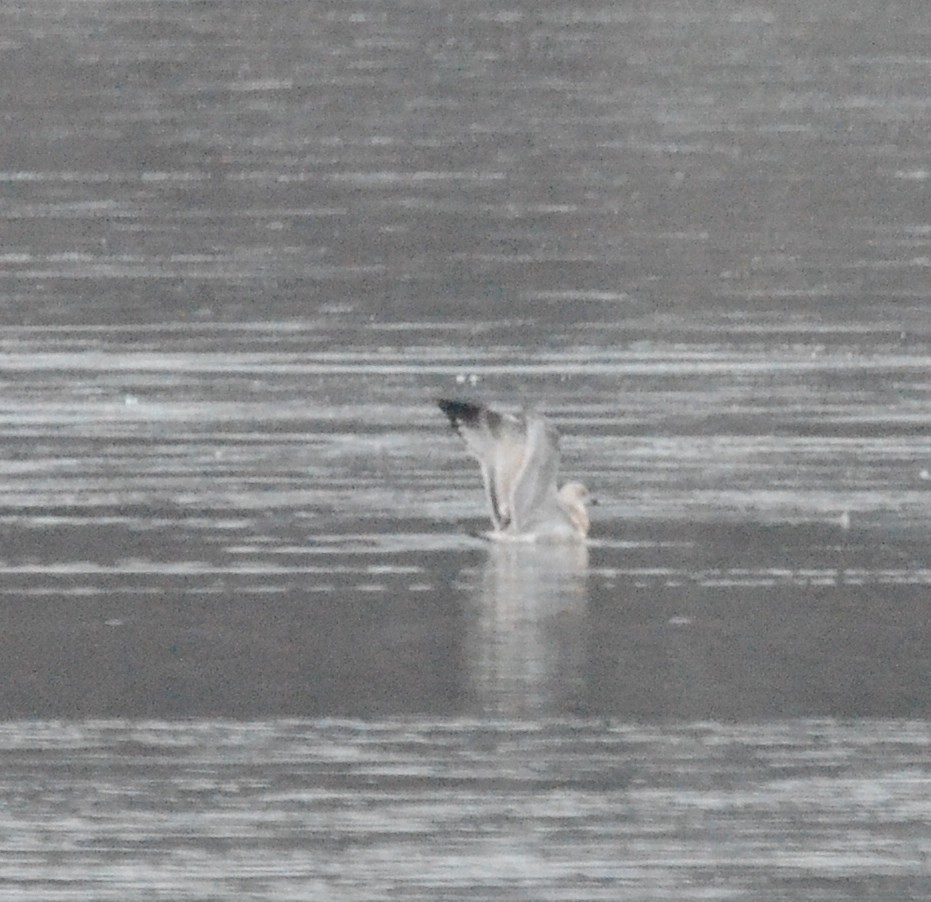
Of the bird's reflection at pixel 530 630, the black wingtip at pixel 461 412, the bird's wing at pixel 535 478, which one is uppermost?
the black wingtip at pixel 461 412

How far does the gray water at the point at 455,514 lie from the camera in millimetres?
9461

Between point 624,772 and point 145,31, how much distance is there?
30.9 metres

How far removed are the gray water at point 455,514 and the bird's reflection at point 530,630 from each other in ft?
0.08

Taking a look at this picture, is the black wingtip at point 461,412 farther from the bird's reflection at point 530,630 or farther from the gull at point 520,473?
the bird's reflection at point 530,630

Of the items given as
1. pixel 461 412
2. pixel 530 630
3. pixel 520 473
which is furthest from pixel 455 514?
pixel 530 630

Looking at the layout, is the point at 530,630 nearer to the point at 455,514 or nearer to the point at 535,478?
the point at 535,478

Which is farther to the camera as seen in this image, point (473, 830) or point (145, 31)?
point (145, 31)

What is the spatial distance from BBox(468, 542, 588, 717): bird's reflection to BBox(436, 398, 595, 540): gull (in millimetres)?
69

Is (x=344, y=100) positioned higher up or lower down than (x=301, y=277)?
higher up

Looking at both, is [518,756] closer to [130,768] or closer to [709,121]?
[130,768]

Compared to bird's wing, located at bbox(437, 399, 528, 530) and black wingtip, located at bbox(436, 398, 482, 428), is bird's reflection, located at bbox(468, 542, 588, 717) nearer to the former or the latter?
bird's wing, located at bbox(437, 399, 528, 530)

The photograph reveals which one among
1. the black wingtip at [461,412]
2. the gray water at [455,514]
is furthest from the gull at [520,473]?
the gray water at [455,514]

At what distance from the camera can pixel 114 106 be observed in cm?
3170

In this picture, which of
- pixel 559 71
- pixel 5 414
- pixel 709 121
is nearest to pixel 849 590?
pixel 5 414
